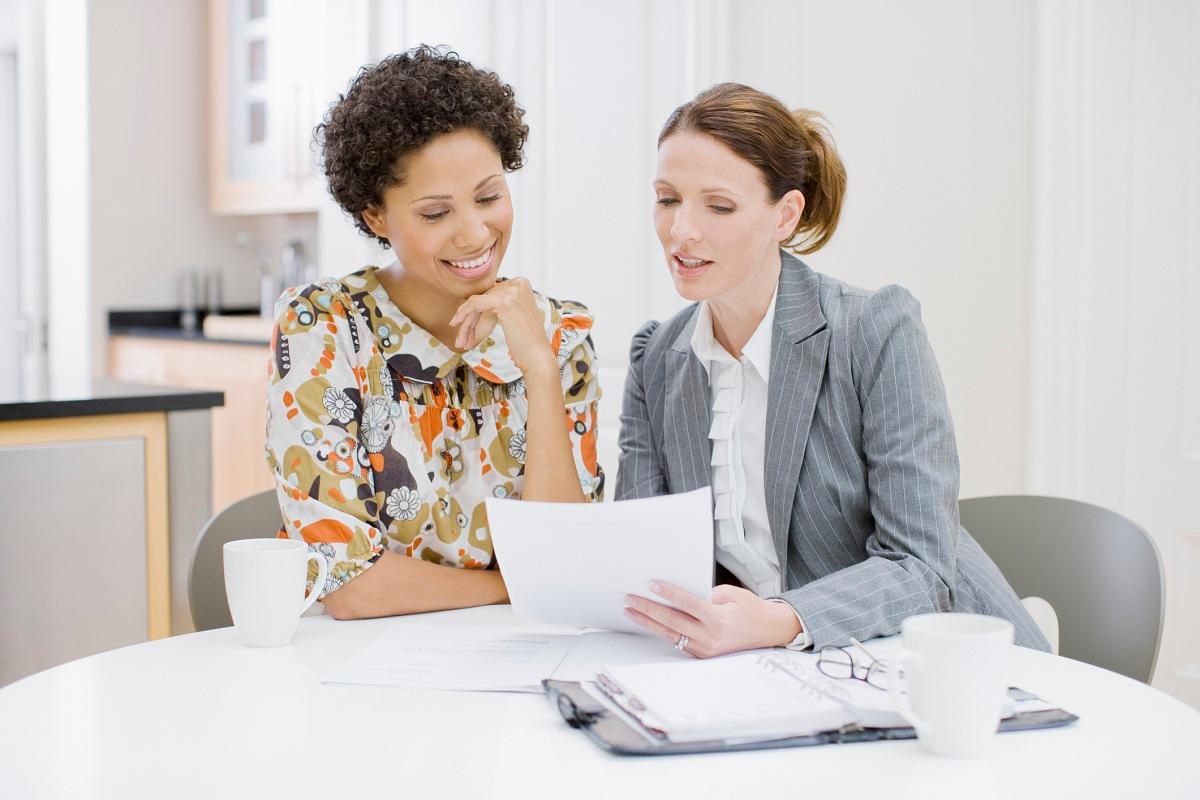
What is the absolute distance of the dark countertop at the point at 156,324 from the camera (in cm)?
452

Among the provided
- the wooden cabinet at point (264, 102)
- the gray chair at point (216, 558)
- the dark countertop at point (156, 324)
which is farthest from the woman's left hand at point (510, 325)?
the dark countertop at point (156, 324)

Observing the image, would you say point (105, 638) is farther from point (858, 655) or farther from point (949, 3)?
point (949, 3)

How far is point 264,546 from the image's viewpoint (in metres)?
1.22

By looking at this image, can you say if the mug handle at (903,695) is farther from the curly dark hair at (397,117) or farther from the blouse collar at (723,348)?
the curly dark hair at (397,117)

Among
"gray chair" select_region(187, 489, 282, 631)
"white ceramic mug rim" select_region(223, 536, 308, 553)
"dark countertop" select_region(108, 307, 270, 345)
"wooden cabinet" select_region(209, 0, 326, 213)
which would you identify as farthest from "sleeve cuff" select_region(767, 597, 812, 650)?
"dark countertop" select_region(108, 307, 270, 345)

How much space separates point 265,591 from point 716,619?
17.3 inches

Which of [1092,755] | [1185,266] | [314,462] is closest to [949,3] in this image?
[1185,266]

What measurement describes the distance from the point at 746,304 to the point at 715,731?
2.44ft

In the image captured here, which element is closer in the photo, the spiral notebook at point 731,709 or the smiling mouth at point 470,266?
the spiral notebook at point 731,709

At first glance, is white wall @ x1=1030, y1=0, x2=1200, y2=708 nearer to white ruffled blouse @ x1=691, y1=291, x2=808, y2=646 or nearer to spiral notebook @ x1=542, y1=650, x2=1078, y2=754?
white ruffled blouse @ x1=691, y1=291, x2=808, y2=646

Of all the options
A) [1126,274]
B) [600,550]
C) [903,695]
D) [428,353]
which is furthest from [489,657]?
[1126,274]

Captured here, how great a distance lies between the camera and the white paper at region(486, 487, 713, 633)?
3.42 feet

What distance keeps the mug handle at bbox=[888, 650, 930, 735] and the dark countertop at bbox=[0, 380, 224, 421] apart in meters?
1.76

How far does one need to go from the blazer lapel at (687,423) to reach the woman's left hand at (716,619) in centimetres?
40
